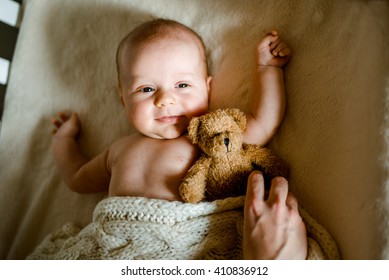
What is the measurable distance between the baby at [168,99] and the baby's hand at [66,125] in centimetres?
27

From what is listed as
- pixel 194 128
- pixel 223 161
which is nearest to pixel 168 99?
pixel 194 128

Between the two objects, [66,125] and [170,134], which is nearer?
[170,134]

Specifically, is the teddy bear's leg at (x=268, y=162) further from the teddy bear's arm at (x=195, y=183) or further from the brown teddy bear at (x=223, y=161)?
the teddy bear's arm at (x=195, y=183)

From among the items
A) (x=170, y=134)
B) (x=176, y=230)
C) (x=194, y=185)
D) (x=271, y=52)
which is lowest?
(x=176, y=230)

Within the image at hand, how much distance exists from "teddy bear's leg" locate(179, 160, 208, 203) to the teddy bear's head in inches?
1.8

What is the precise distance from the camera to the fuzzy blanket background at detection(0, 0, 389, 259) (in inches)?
28.5

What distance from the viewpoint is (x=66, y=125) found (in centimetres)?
122

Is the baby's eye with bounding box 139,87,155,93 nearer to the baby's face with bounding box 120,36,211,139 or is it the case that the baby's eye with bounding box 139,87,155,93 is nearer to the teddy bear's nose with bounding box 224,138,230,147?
the baby's face with bounding box 120,36,211,139

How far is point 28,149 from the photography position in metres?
1.29

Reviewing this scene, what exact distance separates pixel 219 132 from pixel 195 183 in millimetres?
131

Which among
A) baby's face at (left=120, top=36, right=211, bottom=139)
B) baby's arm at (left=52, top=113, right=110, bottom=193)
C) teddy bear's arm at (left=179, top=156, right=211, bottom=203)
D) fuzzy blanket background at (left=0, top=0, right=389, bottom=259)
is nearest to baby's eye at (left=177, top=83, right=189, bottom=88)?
baby's face at (left=120, top=36, right=211, bottom=139)

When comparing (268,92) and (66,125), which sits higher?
(268,92)

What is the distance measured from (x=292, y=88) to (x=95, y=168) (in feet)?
2.06

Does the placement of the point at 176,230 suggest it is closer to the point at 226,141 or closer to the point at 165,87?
the point at 226,141
